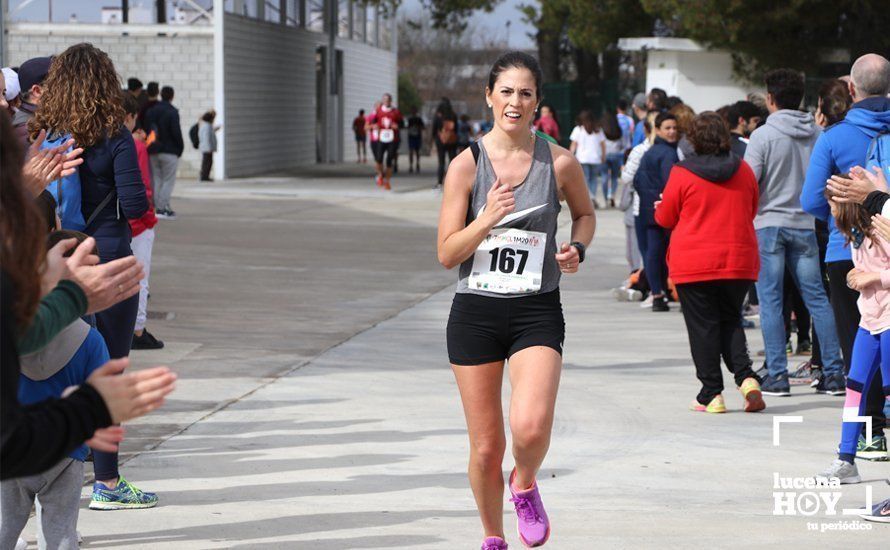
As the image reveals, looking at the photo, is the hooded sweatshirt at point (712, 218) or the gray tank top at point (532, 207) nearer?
the gray tank top at point (532, 207)

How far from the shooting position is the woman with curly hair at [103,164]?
6.09 m

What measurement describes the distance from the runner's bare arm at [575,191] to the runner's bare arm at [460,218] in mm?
311

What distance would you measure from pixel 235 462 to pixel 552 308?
7.91ft

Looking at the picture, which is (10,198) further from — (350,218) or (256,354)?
(350,218)

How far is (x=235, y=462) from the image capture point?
701cm

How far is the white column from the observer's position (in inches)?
1270

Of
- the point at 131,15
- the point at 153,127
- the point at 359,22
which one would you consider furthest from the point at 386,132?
the point at 359,22

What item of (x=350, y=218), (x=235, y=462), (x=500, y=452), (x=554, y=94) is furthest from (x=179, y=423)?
(x=554, y=94)

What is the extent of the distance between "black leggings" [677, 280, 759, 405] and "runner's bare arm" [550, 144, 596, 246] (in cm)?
297

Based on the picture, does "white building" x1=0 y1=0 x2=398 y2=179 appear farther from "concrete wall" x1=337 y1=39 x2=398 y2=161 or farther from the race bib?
the race bib

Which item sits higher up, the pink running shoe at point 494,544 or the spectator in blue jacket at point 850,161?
the spectator in blue jacket at point 850,161

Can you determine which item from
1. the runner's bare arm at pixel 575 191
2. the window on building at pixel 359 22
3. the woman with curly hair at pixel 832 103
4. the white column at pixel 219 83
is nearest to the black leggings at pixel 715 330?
the woman with curly hair at pixel 832 103

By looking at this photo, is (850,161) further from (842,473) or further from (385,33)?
(385,33)

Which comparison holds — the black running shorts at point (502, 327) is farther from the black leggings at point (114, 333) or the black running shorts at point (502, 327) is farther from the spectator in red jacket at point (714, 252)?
the spectator in red jacket at point (714, 252)
